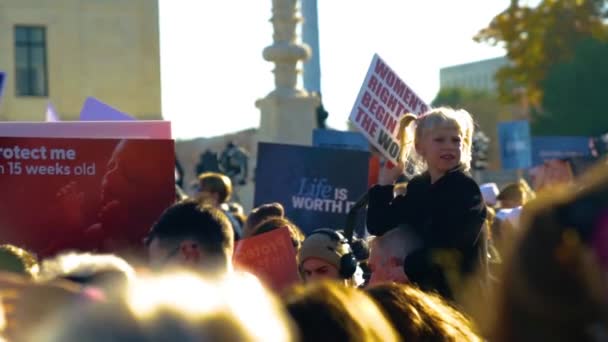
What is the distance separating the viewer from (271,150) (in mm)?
8586

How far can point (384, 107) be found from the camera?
788 cm

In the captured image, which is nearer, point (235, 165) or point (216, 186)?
point (216, 186)

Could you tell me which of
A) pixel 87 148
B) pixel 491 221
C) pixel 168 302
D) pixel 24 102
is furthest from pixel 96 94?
pixel 168 302

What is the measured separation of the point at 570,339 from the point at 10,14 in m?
33.8

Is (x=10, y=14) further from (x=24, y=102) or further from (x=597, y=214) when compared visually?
(x=597, y=214)

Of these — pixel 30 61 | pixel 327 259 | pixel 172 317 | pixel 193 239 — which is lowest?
pixel 327 259

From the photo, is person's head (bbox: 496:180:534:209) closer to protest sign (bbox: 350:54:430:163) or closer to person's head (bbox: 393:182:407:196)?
protest sign (bbox: 350:54:430:163)

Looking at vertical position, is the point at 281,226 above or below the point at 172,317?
below

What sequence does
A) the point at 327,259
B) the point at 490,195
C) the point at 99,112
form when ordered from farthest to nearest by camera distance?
the point at 490,195, the point at 99,112, the point at 327,259

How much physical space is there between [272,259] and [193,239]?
1720 mm

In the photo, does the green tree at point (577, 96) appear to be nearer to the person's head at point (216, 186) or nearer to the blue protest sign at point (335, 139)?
the blue protest sign at point (335, 139)

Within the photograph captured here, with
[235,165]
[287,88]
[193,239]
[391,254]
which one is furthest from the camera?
[235,165]

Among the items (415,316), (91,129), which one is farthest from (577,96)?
(415,316)

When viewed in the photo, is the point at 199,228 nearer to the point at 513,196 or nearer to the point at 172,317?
the point at 172,317
